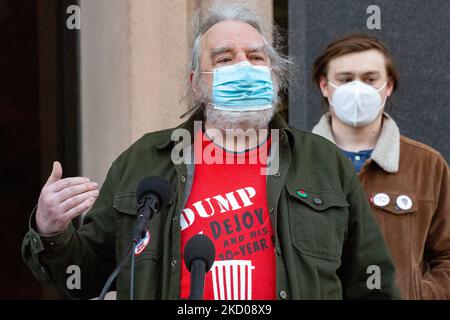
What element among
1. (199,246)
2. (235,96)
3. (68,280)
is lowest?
(68,280)

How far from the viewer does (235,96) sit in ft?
11.0

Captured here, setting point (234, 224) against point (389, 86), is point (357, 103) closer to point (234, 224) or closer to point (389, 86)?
point (389, 86)

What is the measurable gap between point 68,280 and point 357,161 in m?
1.53

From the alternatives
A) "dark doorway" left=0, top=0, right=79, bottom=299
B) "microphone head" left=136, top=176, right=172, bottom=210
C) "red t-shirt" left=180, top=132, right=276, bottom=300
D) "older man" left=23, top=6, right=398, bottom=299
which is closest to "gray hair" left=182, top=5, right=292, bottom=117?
"older man" left=23, top=6, right=398, bottom=299

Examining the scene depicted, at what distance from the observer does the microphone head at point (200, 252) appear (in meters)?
2.48

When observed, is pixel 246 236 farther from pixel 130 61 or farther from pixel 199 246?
pixel 130 61

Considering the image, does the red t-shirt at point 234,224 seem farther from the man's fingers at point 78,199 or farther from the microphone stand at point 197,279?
the microphone stand at point 197,279

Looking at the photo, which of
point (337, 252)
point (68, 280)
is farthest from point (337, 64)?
point (68, 280)

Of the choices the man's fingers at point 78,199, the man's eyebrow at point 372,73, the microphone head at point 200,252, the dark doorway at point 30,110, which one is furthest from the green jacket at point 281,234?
the dark doorway at point 30,110

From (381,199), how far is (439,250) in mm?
319

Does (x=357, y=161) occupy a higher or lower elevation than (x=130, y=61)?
lower

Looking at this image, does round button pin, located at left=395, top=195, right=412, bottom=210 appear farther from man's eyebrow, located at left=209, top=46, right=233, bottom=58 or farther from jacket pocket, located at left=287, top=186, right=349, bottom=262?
man's eyebrow, located at left=209, top=46, right=233, bottom=58

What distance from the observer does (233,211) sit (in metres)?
3.12

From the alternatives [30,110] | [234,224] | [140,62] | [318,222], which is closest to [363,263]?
[318,222]
